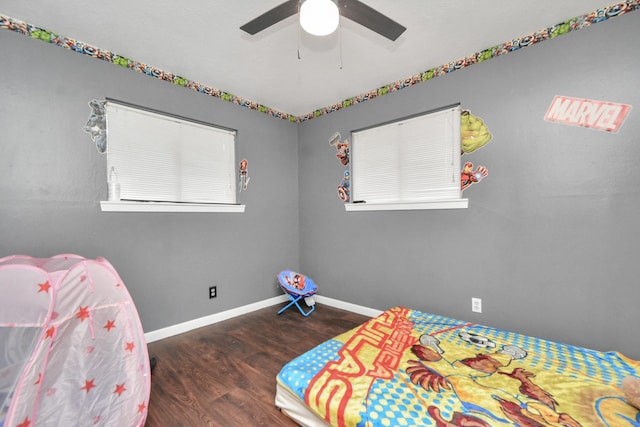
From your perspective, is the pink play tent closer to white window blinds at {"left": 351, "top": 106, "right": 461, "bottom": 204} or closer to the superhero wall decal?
white window blinds at {"left": 351, "top": 106, "right": 461, "bottom": 204}

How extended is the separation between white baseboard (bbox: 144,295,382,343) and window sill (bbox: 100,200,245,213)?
1.10m

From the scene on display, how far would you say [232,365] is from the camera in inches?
79.0

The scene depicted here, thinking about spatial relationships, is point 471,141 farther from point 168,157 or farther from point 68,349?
point 68,349

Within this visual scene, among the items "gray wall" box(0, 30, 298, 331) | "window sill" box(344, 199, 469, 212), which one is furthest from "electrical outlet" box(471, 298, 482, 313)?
"gray wall" box(0, 30, 298, 331)

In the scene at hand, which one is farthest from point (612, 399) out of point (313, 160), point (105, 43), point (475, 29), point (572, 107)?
point (105, 43)

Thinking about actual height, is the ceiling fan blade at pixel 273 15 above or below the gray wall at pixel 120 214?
above

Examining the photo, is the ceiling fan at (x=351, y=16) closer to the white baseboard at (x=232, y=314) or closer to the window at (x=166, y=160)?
the window at (x=166, y=160)

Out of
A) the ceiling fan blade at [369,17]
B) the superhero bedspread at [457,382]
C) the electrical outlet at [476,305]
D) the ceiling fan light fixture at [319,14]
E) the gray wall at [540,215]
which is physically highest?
the ceiling fan blade at [369,17]

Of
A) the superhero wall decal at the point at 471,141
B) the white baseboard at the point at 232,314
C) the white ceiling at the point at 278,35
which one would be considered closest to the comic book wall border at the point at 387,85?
the white ceiling at the point at 278,35

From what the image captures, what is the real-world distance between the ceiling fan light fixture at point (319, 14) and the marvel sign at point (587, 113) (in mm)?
1806

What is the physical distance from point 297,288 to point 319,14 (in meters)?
2.58

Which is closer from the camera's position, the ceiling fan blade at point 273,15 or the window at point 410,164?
the ceiling fan blade at point 273,15

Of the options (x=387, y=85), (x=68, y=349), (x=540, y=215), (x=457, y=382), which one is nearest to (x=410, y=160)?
(x=387, y=85)

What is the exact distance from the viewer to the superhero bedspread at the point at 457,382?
3.90 feet
